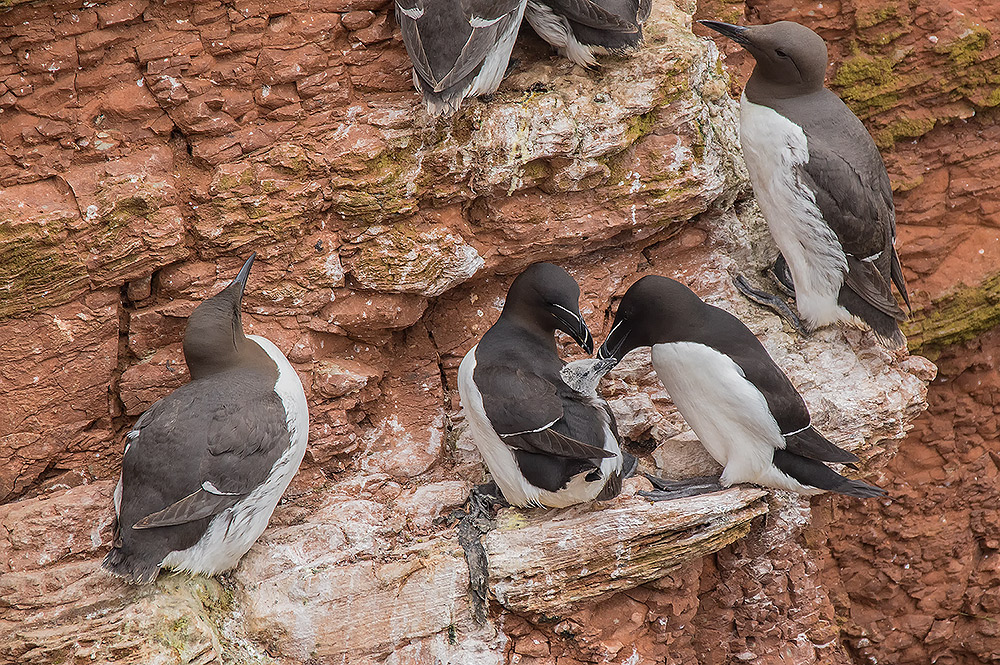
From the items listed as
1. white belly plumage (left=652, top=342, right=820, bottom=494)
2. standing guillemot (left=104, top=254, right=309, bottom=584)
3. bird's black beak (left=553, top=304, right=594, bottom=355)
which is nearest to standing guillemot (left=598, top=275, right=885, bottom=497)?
white belly plumage (left=652, top=342, right=820, bottom=494)

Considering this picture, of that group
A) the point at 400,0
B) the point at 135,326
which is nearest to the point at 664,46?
the point at 400,0

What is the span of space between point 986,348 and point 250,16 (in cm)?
525

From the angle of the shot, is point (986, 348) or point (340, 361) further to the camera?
point (986, 348)

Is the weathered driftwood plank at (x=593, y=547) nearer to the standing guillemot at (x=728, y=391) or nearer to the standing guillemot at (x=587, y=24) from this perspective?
the standing guillemot at (x=728, y=391)

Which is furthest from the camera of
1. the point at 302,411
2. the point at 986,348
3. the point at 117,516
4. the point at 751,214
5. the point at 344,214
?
the point at 986,348

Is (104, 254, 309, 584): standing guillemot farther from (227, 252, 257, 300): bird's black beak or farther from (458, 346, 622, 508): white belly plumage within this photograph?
(458, 346, 622, 508): white belly plumage

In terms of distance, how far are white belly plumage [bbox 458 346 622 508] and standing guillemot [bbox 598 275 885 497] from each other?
1.53ft

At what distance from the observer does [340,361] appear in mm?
5262

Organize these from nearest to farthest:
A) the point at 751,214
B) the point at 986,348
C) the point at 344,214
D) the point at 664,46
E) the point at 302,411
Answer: the point at 302,411 → the point at 344,214 → the point at 664,46 → the point at 751,214 → the point at 986,348

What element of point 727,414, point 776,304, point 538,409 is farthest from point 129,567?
point 776,304

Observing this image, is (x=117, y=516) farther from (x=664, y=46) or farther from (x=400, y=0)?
(x=664, y=46)

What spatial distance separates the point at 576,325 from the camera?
4.89 m

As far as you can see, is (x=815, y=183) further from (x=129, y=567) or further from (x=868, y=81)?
(x=129, y=567)

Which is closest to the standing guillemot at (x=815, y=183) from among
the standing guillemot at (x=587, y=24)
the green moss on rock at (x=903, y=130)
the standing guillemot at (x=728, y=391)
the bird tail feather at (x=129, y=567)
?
the standing guillemot at (x=587, y=24)
